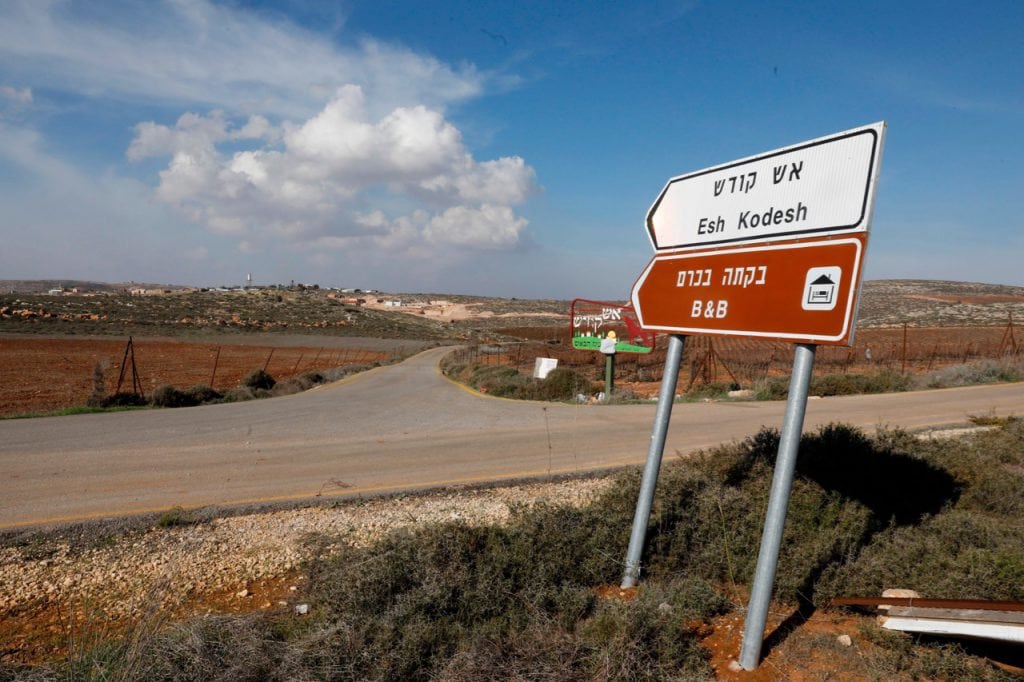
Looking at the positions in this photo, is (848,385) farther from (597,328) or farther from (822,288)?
(822,288)

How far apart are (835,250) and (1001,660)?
2.64 m

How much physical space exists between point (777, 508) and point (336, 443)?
8094 mm

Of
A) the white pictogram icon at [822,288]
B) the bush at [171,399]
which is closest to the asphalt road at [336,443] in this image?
the bush at [171,399]

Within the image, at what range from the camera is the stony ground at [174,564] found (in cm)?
414

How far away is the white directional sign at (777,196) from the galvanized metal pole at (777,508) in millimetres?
827

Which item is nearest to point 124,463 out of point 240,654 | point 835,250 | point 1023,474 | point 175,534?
point 175,534

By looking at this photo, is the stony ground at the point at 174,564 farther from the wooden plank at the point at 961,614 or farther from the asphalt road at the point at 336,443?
the wooden plank at the point at 961,614

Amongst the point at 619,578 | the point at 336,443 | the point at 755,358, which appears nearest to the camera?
the point at 619,578

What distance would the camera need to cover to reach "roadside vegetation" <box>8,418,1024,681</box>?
3.36m

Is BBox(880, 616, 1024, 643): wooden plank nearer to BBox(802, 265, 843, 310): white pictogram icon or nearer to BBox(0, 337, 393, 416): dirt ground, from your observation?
BBox(802, 265, 843, 310): white pictogram icon

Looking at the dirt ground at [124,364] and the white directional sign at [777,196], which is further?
the dirt ground at [124,364]

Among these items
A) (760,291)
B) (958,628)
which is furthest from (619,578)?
(760,291)

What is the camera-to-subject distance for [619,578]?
15.9ft

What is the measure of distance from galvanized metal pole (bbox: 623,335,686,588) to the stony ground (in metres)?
1.55
